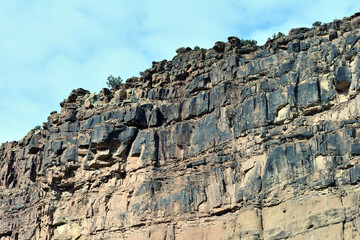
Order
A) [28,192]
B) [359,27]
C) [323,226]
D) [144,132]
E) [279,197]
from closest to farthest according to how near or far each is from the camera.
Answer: [323,226]
[279,197]
[359,27]
[144,132]
[28,192]

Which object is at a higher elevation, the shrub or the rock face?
the shrub

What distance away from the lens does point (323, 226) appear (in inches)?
1309

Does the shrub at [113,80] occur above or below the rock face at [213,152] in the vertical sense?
above

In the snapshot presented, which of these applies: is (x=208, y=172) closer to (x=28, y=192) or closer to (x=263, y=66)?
(x=263, y=66)

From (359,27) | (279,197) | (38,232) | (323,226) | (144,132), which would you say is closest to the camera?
(323,226)

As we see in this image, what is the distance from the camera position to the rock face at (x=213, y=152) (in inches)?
1399

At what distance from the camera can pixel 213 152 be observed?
42.1 meters

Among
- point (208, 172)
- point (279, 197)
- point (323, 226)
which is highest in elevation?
point (208, 172)

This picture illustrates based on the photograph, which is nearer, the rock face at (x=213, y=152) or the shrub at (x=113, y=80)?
the rock face at (x=213, y=152)

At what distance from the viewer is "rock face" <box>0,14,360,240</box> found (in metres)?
35.5

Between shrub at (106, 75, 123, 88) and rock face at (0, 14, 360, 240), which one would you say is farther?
shrub at (106, 75, 123, 88)

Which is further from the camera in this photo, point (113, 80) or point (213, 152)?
point (113, 80)

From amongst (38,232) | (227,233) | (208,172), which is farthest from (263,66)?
(38,232)

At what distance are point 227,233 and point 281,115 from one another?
816 centimetres
